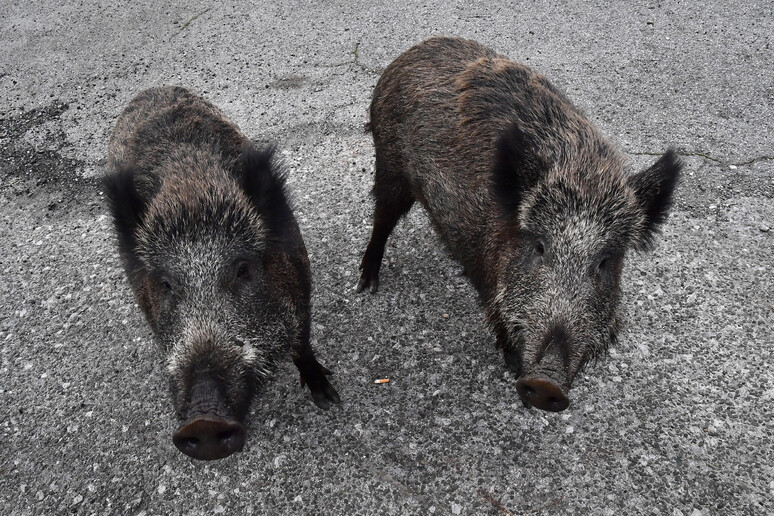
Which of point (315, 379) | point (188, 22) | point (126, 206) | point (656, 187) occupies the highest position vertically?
point (656, 187)

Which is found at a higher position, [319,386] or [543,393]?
[543,393]

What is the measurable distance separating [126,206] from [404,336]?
66.3 inches

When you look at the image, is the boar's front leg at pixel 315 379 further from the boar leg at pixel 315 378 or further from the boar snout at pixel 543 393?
the boar snout at pixel 543 393

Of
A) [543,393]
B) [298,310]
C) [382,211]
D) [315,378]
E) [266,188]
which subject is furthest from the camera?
[382,211]

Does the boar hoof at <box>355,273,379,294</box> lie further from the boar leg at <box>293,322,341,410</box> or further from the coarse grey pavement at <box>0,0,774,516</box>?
the boar leg at <box>293,322,341,410</box>

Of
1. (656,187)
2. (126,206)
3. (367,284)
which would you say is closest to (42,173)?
(126,206)

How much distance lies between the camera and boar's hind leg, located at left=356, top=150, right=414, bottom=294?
11.1 ft

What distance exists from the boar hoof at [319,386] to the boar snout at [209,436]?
0.91 m

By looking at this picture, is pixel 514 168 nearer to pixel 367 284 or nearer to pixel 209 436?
pixel 367 284

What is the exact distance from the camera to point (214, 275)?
7.25 feet

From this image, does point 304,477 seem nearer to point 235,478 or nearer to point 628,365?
point 235,478

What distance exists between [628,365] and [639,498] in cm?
74

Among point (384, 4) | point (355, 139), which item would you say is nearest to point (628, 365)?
point (355, 139)

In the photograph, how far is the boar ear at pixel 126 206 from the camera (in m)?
2.33
